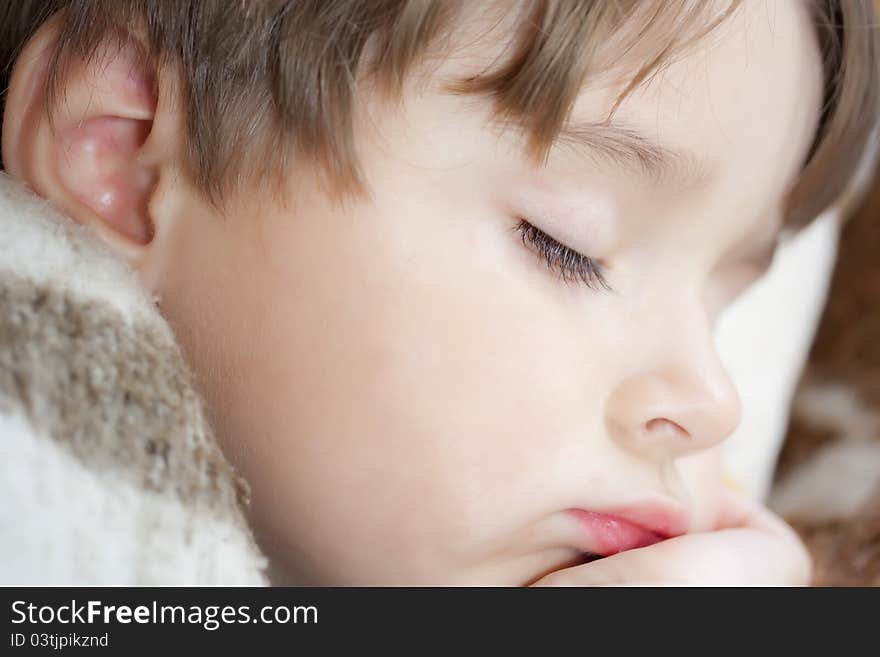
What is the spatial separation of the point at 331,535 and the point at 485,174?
0.31 meters

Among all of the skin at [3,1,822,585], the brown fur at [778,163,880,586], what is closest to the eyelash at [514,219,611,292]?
the skin at [3,1,822,585]

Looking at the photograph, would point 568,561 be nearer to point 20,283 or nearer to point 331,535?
point 331,535

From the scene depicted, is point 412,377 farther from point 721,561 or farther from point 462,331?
point 721,561

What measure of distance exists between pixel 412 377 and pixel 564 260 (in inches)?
6.1

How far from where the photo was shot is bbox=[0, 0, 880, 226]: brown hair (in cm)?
70

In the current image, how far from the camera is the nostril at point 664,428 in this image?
30.4 inches

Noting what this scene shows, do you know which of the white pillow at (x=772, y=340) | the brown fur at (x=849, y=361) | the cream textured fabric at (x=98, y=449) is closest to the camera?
the cream textured fabric at (x=98, y=449)

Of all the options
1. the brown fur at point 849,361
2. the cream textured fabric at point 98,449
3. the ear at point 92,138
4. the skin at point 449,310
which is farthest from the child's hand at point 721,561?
the ear at point 92,138

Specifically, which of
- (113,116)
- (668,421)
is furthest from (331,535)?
(113,116)

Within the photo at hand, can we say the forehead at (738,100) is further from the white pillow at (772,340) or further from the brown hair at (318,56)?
the white pillow at (772,340)

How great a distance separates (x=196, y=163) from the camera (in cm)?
77

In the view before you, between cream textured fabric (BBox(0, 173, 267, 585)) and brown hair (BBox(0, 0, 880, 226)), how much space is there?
6.9 inches

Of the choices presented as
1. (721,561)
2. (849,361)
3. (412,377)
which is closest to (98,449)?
(412,377)
